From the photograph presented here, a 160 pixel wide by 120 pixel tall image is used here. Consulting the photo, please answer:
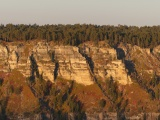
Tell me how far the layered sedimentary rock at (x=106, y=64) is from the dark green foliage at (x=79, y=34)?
11.4ft

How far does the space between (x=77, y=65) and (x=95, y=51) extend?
269 inches

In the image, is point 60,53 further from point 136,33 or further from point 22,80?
point 136,33

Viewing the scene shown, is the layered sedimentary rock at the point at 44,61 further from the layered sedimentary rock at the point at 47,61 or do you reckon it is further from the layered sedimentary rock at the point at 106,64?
the layered sedimentary rock at the point at 106,64

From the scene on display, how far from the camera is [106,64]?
365ft

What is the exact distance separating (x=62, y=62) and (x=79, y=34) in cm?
1034

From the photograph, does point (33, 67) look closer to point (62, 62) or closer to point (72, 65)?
point (62, 62)

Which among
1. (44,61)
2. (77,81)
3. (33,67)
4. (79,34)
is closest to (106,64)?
(77,81)

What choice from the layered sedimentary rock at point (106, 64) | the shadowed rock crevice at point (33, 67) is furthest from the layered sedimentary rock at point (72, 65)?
the shadowed rock crevice at point (33, 67)

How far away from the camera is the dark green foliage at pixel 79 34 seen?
115 metres

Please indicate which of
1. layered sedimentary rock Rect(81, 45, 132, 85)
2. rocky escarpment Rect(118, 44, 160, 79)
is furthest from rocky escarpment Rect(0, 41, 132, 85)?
rocky escarpment Rect(118, 44, 160, 79)

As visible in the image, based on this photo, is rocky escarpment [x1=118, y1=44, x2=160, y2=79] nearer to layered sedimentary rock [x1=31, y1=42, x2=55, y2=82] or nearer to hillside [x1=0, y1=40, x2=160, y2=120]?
hillside [x1=0, y1=40, x2=160, y2=120]

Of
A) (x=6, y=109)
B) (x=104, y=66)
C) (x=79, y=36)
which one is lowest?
(x=6, y=109)

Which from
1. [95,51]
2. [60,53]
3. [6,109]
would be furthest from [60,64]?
[6,109]

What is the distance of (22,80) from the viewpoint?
10612cm
